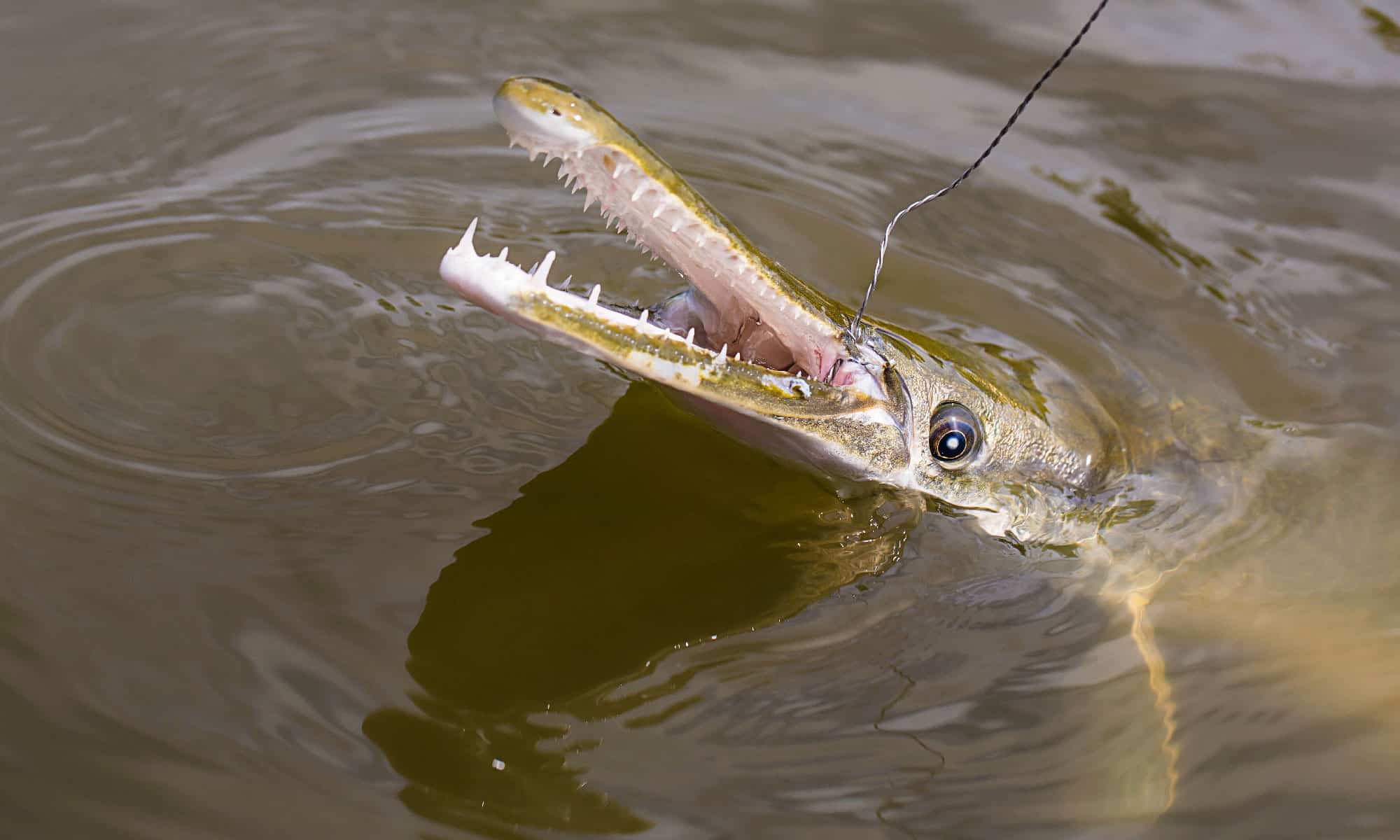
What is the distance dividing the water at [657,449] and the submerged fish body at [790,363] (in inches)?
8.9

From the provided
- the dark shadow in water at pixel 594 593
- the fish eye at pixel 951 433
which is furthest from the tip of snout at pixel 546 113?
the fish eye at pixel 951 433

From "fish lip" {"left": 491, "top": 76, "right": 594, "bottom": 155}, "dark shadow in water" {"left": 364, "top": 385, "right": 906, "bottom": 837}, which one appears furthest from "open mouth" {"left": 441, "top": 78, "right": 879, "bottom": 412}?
"dark shadow in water" {"left": 364, "top": 385, "right": 906, "bottom": 837}

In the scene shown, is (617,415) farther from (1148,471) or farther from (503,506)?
(1148,471)

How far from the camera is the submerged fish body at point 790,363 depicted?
3215 mm

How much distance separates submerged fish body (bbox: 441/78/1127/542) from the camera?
3.21 meters

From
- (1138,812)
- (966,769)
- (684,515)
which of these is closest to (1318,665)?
(1138,812)

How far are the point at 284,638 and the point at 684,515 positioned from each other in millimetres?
1426

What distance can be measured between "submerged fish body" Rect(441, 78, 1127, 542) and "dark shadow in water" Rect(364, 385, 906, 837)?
0.31m

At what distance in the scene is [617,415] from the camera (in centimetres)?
470

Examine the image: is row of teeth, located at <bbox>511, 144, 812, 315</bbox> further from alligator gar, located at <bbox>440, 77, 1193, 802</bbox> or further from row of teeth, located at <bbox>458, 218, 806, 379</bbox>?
row of teeth, located at <bbox>458, 218, 806, 379</bbox>

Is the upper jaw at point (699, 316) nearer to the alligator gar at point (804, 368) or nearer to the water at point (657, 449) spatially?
the alligator gar at point (804, 368)

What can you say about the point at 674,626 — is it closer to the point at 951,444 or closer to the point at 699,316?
the point at 699,316

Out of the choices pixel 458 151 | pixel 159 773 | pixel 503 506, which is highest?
pixel 458 151

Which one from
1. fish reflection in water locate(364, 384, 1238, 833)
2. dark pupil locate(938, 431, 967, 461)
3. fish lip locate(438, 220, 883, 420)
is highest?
fish lip locate(438, 220, 883, 420)
